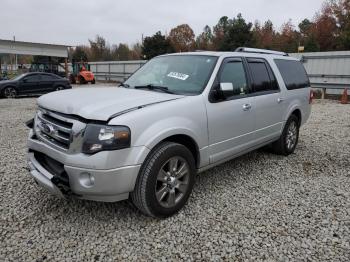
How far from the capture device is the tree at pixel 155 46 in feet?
133

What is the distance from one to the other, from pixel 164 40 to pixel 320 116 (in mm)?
33539

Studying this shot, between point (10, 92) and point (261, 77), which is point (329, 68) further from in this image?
point (10, 92)

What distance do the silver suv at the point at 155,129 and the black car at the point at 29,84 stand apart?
13281mm

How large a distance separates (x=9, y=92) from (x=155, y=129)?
588 inches

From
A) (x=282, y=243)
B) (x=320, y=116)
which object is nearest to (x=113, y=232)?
(x=282, y=243)

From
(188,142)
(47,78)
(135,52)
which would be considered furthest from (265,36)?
(188,142)

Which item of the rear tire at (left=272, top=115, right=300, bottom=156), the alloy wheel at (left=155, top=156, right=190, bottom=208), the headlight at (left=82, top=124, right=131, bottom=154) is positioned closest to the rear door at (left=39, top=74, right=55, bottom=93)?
the rear tire at (left=272, top=115, right=300, bottom=156)

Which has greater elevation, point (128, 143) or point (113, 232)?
point (128, 143)

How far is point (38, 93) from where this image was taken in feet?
54.1

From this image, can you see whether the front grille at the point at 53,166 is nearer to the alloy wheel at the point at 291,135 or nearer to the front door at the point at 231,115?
the front door at the point at 231,115

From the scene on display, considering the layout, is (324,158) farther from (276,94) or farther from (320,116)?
(320,116)

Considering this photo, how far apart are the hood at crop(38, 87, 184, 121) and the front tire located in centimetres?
54

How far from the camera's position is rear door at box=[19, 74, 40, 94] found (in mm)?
A: 15938

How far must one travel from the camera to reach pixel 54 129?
3.21m
